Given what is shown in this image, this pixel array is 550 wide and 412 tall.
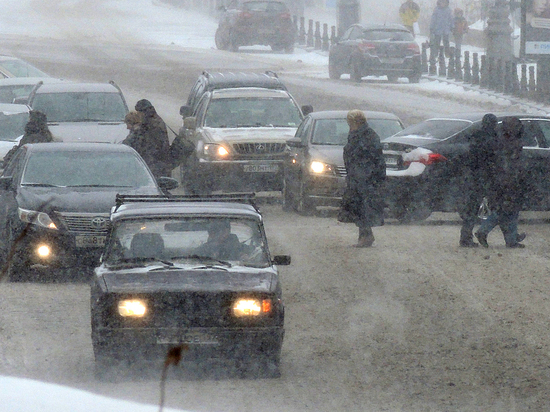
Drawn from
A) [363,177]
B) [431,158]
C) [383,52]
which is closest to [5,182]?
[363,177]

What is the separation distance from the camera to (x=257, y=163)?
1852 centimetres

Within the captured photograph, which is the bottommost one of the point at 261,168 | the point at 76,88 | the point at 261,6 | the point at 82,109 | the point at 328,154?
the point at 261,168

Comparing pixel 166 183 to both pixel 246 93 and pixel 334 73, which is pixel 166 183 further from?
pixel 334 73

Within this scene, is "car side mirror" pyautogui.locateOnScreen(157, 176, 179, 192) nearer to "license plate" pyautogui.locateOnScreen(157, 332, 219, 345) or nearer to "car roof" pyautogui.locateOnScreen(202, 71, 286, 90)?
"license plate" pyautogui.locateOnScreen(157, 332, 219, 345)

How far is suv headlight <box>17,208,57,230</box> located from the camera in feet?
39.7

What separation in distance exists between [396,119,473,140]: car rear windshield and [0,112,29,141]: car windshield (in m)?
6.11

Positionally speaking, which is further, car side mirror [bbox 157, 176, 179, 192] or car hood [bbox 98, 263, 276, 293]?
car side mirror [bbox 157, 176, 179, 192]

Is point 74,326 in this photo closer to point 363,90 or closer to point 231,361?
point 231,361

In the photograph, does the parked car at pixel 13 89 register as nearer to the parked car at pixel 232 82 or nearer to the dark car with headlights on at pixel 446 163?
the parked car at pixel 232 82

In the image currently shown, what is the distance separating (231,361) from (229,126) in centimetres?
1122

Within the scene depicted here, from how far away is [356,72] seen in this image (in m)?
35.3

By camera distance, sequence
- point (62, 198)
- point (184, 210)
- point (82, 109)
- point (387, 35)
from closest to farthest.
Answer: point (184, 210)
point (62, 198)
point (82, 109)
point (387, 35)

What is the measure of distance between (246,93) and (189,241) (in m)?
11.3

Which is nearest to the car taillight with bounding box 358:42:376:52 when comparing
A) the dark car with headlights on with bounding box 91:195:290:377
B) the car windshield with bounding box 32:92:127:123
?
the car windshield with bounding box 32:92:127:123
